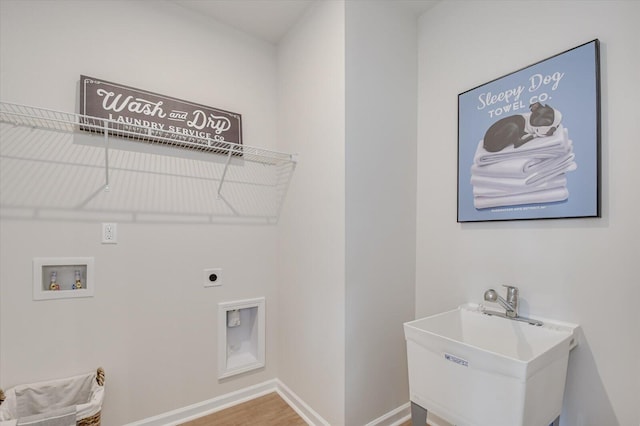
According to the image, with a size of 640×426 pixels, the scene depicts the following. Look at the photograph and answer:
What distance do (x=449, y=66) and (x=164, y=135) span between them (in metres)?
1.83

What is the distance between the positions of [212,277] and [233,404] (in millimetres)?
894

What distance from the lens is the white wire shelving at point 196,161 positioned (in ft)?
5.04

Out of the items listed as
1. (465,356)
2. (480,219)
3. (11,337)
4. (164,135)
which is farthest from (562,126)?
(11,337)

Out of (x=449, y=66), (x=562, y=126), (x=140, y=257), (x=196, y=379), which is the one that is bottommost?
(x=196, y=379)

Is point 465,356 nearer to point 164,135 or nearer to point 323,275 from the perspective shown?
point 323,275

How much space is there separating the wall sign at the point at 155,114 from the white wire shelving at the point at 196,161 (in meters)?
0.03

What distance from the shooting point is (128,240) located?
1766 mm

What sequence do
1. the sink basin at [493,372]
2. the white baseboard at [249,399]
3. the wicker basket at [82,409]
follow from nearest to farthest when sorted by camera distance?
the sink basin at [493,372]
the wicker basket at [82,409]
the white baseboard at [249,399]

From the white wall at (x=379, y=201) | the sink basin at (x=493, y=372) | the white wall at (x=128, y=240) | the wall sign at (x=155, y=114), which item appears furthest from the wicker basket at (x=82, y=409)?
the sink basin at (x=493, y=372)

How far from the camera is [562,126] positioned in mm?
1378

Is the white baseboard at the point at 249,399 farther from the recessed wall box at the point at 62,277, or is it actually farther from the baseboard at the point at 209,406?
the recessed wall box at the point at 62,277

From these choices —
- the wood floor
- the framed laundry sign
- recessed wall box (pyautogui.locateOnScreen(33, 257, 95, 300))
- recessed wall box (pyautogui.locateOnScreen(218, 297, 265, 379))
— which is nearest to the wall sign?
recessed wall box (pyautogui.locateOnScreen(33, 257, 95, 300))

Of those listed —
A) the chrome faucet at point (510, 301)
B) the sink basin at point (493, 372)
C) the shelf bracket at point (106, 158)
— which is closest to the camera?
the sink basin at point (493, 372)

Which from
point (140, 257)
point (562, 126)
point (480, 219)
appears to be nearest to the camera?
point (562, 126)
